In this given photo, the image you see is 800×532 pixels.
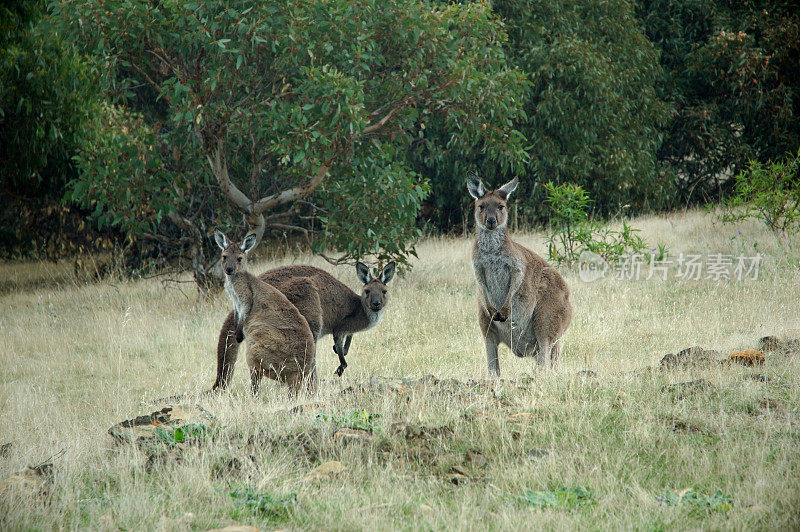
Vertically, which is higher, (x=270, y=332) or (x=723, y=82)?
(x=723, y=82)

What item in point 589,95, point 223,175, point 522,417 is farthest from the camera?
point 589,95

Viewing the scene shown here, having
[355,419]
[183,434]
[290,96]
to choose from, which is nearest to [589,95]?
[290,96]

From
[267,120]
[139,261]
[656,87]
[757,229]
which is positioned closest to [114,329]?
[267,120]

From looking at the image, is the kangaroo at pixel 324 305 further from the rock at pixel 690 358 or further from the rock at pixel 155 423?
the rock at pixel 690 358

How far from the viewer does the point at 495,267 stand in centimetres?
782

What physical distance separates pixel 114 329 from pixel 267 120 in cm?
381

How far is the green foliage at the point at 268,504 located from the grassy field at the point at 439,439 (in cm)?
1

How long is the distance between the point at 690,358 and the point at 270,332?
12.9ft

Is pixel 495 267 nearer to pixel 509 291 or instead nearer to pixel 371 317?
pixel 509 291

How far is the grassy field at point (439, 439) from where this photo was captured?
4371mm

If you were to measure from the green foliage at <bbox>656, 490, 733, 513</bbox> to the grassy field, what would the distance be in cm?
1

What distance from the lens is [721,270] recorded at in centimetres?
1323

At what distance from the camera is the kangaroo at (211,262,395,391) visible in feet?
24.8

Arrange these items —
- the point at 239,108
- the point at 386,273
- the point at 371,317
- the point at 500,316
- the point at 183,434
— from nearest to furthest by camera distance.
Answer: the point at 183,434 < the point at 500,316 < the point at 371,317 < the point at 386,273 < the point at 239,108
